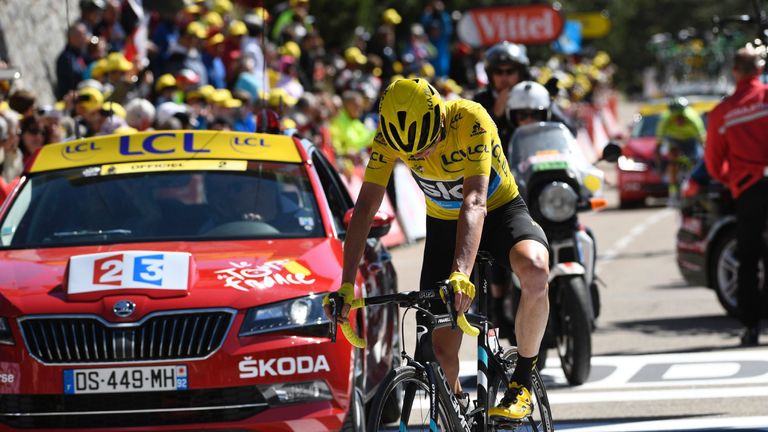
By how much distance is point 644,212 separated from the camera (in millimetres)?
26266

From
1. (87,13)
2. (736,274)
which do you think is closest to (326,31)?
(87,13)

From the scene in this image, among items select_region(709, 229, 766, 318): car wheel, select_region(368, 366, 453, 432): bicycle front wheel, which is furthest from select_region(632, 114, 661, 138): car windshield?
select_region(368, 366, 453, 432): bicycle front wheel

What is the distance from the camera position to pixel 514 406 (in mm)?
6184

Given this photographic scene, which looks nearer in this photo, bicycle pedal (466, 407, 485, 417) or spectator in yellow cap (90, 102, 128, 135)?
bicycle pedal (466, 407, 485, 417)

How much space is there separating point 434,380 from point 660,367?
197 inches

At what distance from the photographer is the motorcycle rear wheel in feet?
30.9

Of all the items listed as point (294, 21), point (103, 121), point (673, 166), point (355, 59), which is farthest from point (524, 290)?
point (355, 59)

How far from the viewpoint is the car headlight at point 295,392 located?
6766 mm

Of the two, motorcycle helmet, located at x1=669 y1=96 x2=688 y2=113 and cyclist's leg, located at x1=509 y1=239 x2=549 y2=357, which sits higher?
motorcycle helmet, located at x1=669 y1=96 x2=688 y2=113

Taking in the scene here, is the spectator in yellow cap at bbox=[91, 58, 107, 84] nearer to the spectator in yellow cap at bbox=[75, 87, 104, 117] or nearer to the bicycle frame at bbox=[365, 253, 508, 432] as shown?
the spectator in yellow cap at bbox=[75, 87, 104, 117]

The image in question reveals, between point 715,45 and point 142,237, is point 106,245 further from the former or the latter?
point 715,45

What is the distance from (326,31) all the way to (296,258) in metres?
27.7

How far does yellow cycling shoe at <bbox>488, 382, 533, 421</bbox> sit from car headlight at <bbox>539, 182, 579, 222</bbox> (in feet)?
12.1

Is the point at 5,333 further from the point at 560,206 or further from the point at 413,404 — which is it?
the point at 560,206
